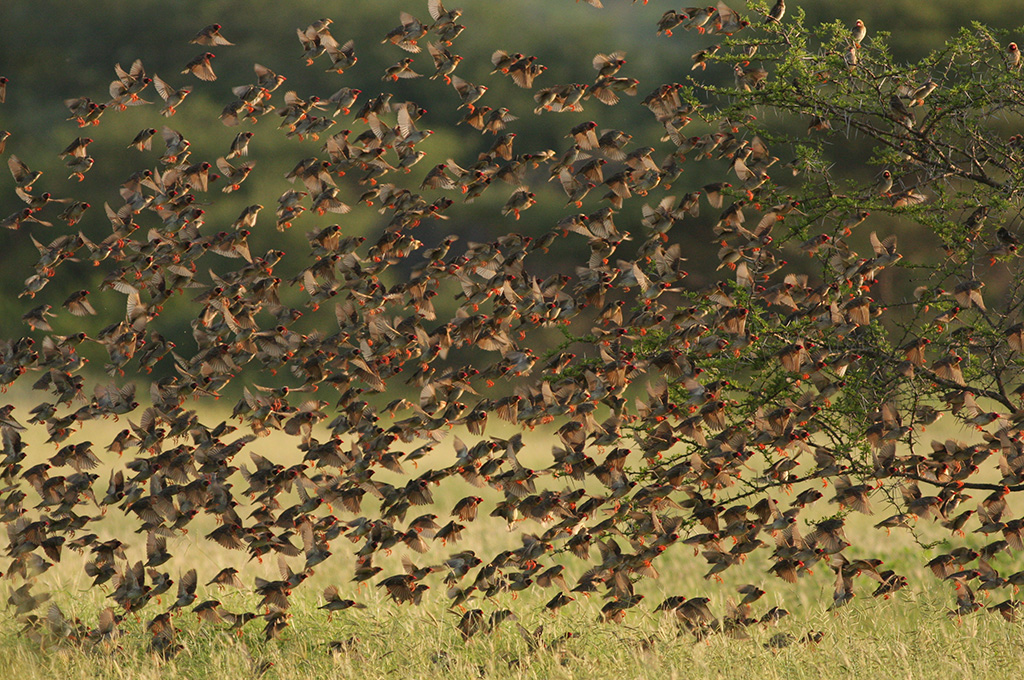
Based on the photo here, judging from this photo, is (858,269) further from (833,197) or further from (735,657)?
(735,657)

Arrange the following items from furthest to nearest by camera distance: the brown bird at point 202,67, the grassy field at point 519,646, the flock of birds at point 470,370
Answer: the brown bird at point 202,67 < the grassy field at point 519,646 < the flock of birds at point 470,370

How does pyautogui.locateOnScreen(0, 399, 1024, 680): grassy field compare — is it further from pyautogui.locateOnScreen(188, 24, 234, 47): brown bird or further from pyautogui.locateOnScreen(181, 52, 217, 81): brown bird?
pyautogui.locateOnScreen(188, 24, 234, 47): brown bird

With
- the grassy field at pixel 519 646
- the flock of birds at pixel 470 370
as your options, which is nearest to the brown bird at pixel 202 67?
the flock of birds at pixel 470 370

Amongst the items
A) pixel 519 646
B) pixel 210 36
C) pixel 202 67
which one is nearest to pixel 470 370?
pixel 519 646

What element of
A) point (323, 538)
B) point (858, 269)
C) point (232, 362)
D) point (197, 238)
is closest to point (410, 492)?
point (323, 538)

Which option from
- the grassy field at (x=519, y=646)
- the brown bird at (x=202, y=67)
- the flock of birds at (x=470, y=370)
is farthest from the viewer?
the brown bird at (x=202, y=67)

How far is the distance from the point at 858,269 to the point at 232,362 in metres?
4.63


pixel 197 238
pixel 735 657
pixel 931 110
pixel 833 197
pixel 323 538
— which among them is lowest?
pixel 735 657

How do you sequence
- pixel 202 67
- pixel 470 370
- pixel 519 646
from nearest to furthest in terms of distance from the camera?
pixel 470 370
pixel 202 67
pixel 519 646

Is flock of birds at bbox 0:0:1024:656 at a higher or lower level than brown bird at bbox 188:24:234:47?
lower

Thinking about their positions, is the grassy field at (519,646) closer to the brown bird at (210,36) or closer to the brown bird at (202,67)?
the brown bird at (202,67)

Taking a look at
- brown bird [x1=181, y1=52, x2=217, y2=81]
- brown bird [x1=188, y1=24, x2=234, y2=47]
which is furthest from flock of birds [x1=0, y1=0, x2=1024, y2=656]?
brown bird [x1=188, y1=24, x2=234, y2=47]

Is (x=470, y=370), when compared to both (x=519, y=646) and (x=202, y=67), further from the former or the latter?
(x=202, y=67)

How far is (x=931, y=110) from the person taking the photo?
27.6ft
